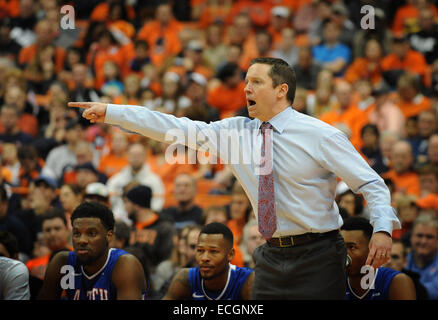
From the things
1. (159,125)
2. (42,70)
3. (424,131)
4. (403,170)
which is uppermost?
(42,70)

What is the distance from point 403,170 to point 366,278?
326cm

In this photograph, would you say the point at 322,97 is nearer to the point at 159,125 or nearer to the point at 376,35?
the point at 376,35

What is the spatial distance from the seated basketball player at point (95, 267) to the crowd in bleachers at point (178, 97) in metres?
1.11

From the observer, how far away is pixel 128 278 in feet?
14.8

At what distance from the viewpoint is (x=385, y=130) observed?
335 inches

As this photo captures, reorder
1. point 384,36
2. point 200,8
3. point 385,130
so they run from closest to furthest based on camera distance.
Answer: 1. point 385,130
2. point 384,36
3. point 200,8

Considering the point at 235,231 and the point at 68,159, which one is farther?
the point at 68,159

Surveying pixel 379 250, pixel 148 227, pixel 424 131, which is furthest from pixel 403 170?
pixel 379 250

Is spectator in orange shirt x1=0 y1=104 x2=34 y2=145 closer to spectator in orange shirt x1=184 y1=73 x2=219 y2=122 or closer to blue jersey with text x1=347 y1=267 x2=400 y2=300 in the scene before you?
spectator in orange shirt x1=184 y1=73 x2=219 y2=122

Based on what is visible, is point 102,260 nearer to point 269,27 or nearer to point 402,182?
point 402,182

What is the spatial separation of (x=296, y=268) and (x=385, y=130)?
5340 mm

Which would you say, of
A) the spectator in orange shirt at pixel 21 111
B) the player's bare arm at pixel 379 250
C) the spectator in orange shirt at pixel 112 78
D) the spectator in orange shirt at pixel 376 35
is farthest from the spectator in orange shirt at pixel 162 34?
the player's bare arm at pixel 379 250

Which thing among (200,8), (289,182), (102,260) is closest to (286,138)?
(289,182)

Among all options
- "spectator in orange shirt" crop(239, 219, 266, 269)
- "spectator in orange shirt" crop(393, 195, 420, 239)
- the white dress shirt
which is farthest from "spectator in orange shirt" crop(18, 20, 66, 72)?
the white dress shirt
